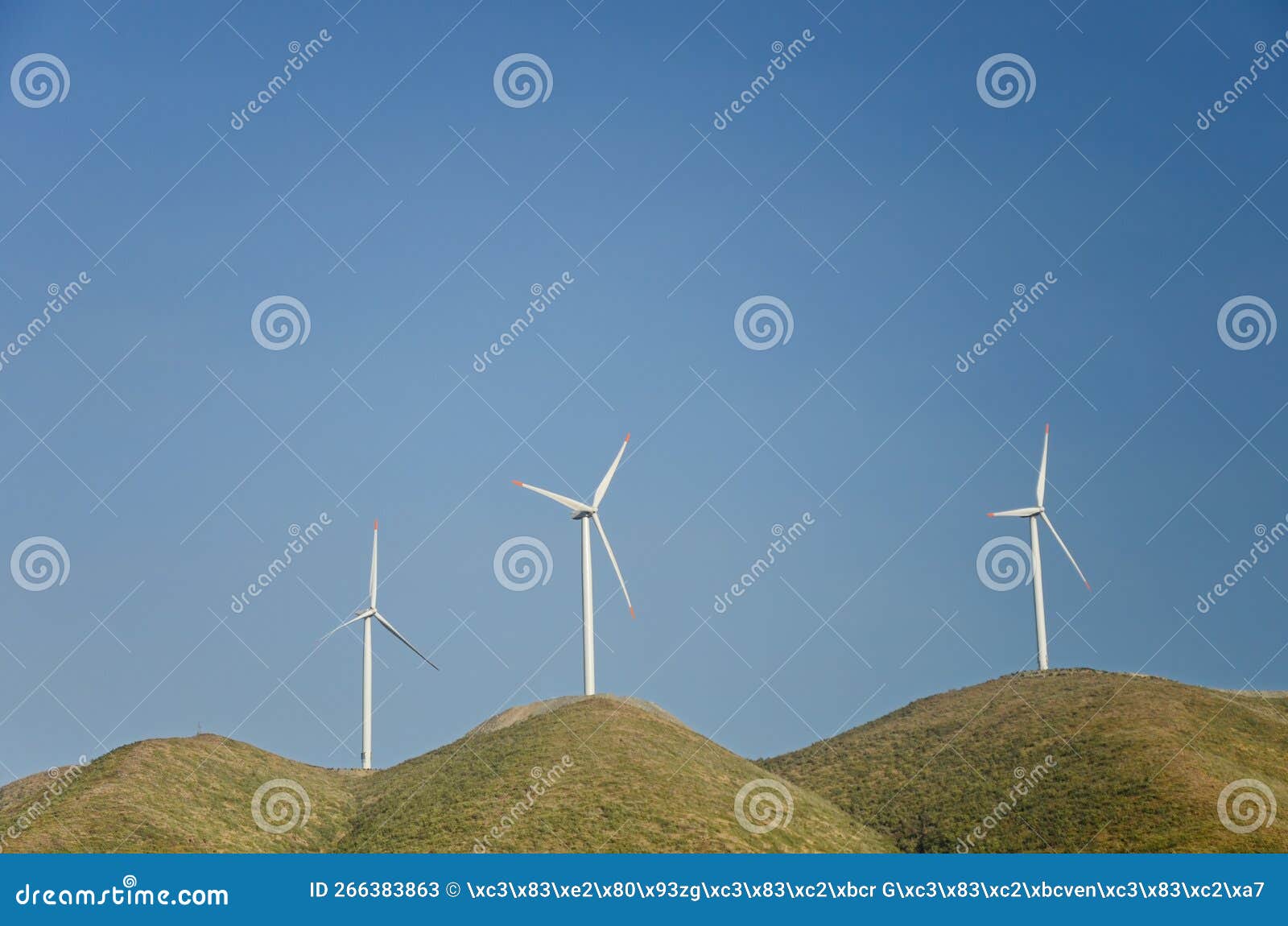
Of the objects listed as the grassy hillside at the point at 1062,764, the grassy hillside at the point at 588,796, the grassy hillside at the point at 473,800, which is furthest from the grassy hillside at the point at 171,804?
the grassy hillside at the point at 1062,764

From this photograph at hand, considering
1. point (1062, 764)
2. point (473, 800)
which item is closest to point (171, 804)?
point (473, 800)

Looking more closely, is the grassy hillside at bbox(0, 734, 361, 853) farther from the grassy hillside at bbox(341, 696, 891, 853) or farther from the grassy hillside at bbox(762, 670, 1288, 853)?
the grassy hillside at bbox(762, 670, 1288, 853)

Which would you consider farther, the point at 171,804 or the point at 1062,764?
the point at 1062,764

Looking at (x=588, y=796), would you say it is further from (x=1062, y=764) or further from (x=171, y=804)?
(x=1062, y=764)

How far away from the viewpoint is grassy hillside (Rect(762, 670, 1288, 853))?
10306 centimetres

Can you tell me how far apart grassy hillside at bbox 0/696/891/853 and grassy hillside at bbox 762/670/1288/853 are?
838 cm

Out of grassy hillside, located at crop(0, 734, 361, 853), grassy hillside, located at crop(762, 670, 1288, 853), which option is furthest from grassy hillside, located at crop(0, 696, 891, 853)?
grassy hillside, located at crop(762, 670, 1288, 853)

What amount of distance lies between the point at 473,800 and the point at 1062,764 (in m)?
45.3

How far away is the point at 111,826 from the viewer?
93.8m

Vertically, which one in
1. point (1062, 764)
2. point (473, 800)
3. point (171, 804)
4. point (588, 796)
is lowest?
point (171, 804)

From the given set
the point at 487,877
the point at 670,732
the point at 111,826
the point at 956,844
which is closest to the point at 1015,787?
the point at 956,844

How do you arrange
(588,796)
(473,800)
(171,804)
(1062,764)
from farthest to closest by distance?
(1062,764) → (473,800) → (588,796) → (171,804)

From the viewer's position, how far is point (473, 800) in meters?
105

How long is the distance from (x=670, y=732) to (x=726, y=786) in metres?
12.9
